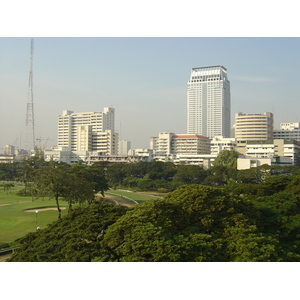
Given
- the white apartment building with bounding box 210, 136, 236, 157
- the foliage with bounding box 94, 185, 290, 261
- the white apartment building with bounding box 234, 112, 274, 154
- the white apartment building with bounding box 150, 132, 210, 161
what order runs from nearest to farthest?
1. the foliage with bounding box 94, 185, 290, 261
2. the white apartment building with bounding box 234, 112, 274, 154
3. the white apartment building with bounding box 210, 136, 236, 157
4. the white apartment building with bounding box 150, 132, 210, 161

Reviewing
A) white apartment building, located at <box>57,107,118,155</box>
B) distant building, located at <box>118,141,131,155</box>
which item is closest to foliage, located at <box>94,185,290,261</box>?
white apartment building, located at <box>57,107,118,155</box>

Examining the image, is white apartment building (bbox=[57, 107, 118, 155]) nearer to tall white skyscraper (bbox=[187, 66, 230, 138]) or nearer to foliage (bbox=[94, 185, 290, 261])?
tall white skyscraper (bbox=[187, 66, 230, 138])

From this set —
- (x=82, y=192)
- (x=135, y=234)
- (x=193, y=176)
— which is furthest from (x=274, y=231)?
(x=193, y=176)

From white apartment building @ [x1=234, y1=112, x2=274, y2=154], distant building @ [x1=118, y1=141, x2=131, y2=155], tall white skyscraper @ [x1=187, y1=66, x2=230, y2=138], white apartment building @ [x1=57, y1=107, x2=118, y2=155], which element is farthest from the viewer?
tall white skyscraper @ [x1=187, y1=66, x2=230, y2=138]

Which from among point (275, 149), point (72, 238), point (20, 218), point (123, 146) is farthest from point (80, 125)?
point (72, 238)

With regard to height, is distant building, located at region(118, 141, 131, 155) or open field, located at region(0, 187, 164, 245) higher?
distant building, located at region(118, 141, 131, 155)

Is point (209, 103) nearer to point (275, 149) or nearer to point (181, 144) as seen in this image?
point (181, 144)

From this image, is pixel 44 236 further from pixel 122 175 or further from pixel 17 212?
pixel 122 175

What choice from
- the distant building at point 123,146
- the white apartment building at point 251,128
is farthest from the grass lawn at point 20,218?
the distant building at point 123,146

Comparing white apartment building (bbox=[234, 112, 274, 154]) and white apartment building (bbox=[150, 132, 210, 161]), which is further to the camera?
white apartment building (bbox=[150, 132, 210, 161])
